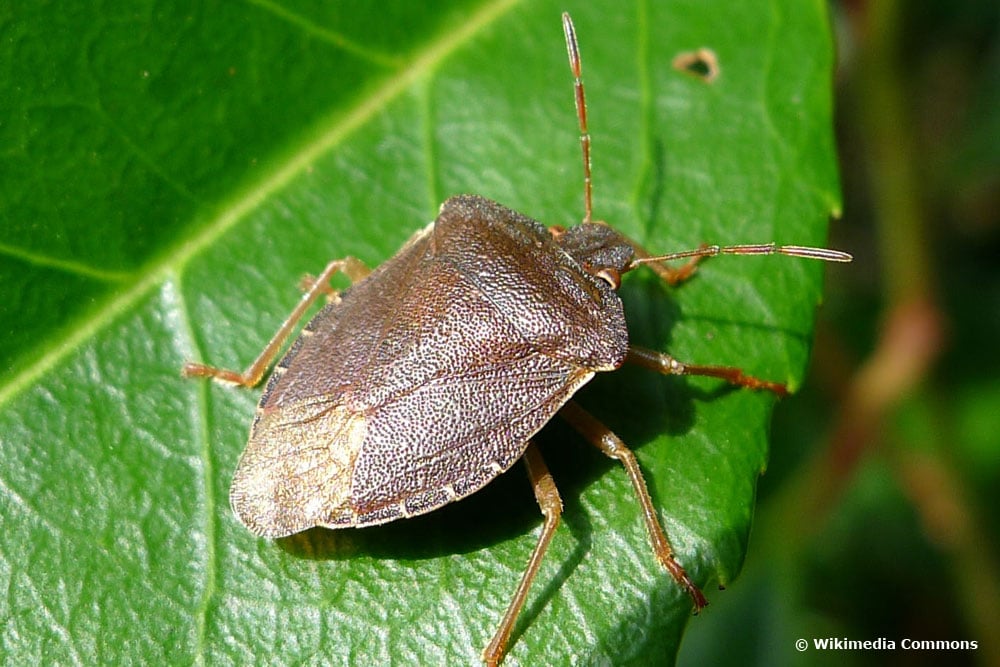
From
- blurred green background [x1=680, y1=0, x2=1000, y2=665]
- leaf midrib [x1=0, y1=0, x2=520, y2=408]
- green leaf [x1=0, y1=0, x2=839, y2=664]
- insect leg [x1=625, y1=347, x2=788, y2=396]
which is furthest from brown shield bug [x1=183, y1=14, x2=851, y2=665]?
blurred green background [x1=680, y1=0, x2=1000, y2=665]

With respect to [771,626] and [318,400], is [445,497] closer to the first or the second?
[318,400]

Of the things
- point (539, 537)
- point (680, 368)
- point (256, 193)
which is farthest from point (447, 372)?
Result: point (256, 193)

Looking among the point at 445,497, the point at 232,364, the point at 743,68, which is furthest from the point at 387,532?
the point at 743,68

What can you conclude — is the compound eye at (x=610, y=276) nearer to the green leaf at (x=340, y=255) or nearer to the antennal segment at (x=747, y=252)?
the antennal segment at (x=747, y=252)

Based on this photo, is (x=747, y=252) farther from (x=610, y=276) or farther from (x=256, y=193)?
(x=256, y=193)

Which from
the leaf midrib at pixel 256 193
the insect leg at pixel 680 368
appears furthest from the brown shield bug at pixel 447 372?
the leaf midrib at pixel 256 193

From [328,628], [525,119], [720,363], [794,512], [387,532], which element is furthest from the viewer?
[794,512]
